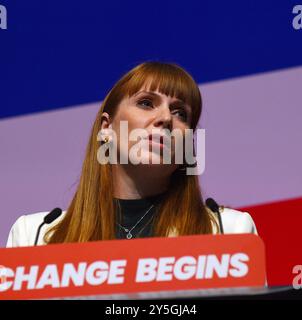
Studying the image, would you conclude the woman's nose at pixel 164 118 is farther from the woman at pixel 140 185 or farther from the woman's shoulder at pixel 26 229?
the woman's shoulder at pixel 26 229

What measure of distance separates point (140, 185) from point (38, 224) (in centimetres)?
33

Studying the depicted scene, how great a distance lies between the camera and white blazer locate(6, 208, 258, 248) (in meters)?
1.83

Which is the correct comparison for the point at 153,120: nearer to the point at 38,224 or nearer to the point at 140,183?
the point at 140,183

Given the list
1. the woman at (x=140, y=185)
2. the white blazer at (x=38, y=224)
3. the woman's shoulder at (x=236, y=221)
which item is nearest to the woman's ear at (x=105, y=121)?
the woman at (x=140, y=185)

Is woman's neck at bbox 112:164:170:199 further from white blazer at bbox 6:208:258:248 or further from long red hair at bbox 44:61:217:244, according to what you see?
white blazer at bbox 6:208:258:248

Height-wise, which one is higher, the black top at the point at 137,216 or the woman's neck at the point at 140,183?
the woman's neck at the point at 140,183

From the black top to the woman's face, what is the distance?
0.11 m

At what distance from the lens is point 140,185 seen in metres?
1.92

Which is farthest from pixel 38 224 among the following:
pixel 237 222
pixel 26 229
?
pixel 237 222

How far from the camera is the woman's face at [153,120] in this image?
1.87m

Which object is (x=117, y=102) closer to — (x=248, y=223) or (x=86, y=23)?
(x=86, y=23)
